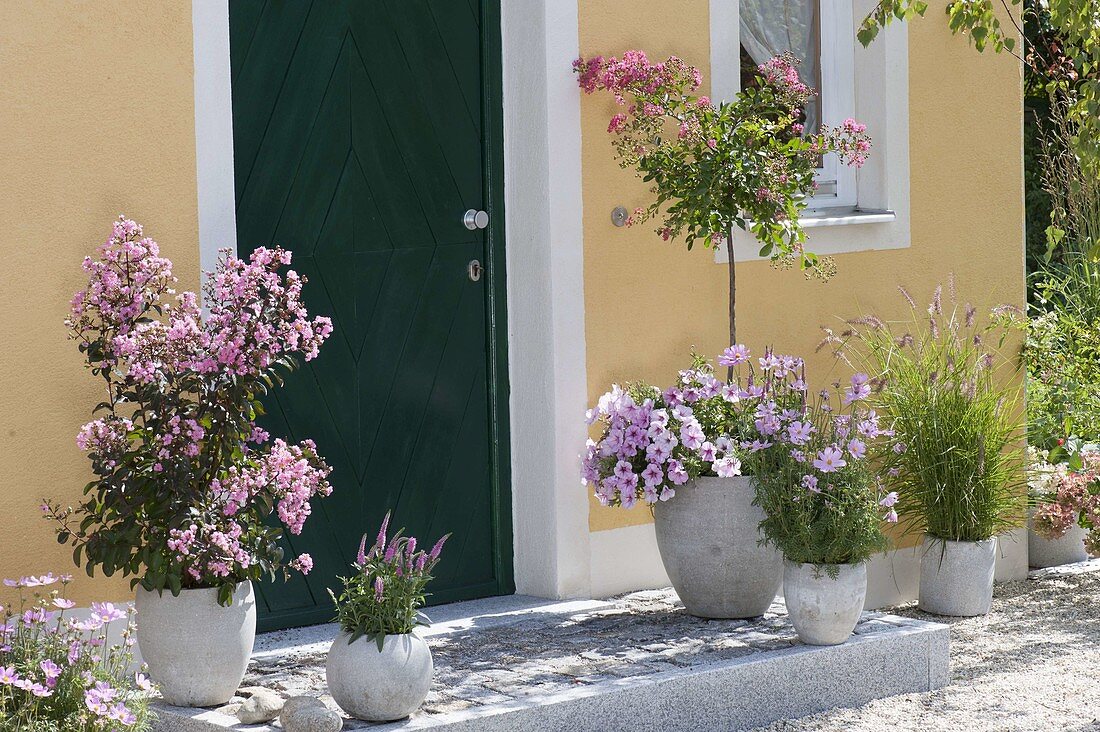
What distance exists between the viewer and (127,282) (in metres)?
4.38

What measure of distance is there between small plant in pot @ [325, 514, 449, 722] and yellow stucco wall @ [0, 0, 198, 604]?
1.01 m

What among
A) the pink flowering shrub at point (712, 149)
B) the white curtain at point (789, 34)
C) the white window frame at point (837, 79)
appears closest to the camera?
the pink flowering shrub at point (712, 149)

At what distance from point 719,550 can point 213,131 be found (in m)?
2.19

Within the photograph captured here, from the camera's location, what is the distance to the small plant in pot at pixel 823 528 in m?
4.93

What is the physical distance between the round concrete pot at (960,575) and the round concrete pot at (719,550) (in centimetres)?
148

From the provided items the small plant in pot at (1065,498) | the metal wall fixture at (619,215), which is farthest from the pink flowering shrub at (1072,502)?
Result: the metal wall fixture at (619,215)

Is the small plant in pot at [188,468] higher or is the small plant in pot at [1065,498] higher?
the small plant in pot at [188,468]

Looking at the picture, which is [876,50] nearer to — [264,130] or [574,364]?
[574,364]

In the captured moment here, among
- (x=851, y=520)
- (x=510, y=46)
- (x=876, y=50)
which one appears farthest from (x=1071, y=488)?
(x=510, y=46)

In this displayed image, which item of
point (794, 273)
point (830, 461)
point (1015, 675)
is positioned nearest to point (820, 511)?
point (830, 461)

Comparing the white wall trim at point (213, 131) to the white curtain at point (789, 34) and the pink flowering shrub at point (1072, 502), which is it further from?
the pink flowering shrub at point (1072, 502)

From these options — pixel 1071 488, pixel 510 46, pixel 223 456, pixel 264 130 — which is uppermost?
pixel 510 46

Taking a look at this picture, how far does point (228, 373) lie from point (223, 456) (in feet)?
0.80

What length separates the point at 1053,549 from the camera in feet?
25.9
